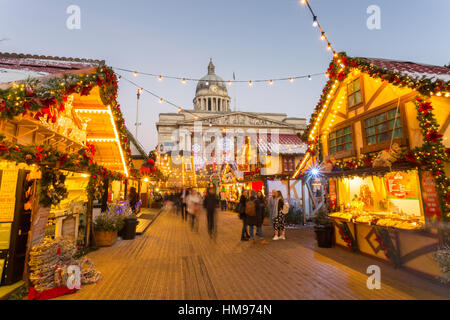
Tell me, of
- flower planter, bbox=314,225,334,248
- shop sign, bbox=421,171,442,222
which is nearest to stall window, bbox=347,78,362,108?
shop sign, bbox=421,171,442,222

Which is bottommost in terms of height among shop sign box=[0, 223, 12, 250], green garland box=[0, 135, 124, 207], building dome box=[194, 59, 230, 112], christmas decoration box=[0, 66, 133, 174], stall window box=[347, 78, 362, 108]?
shop sign box=[0, 223, 12, 250]

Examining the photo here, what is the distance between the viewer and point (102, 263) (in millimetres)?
6418

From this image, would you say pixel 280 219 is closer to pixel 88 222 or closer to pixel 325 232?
pixel 325 232

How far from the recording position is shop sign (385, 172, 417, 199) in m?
6.43

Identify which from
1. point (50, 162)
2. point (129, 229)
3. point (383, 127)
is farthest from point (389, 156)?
point (129, 229)

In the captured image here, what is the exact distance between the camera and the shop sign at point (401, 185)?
6.43 m

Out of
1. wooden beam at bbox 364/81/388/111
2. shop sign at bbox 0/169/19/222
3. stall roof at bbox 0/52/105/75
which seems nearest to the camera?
shop sign at bbox 0/169/19/222

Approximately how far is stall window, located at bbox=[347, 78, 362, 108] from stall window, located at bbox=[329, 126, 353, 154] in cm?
99

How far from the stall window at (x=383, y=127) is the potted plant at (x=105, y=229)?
33.1 feet

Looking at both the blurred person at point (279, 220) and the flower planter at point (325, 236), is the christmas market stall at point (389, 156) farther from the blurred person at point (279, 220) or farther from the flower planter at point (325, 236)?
the blurred person at point (279, 220)

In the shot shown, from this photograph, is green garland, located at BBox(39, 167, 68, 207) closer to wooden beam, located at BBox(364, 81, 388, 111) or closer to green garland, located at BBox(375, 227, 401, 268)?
green garland, located at BBox(375, 227, 401, 268)
